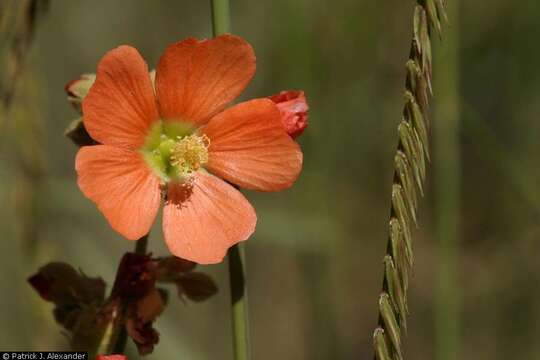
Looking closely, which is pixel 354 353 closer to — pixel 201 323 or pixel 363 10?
pixel 201 323

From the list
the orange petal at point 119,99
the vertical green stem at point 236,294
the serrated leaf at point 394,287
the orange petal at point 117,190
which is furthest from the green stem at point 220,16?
the serrated leaf at point 394,287

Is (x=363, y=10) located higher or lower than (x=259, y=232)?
higher

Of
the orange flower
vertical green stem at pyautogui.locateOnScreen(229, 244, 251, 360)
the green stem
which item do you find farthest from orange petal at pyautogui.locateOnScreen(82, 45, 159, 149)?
vertical green stem at pyautogui.locateOnScreen(229, 244, 251, 360)

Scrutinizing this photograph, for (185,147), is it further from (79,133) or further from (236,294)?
(236,294)

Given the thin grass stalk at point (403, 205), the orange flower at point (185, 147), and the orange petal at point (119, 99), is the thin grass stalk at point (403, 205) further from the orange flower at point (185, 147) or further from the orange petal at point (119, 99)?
the orange petal at point (119, 99)

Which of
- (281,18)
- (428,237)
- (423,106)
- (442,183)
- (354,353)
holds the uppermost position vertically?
(281,18)

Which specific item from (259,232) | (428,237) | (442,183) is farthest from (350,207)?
(442,183)

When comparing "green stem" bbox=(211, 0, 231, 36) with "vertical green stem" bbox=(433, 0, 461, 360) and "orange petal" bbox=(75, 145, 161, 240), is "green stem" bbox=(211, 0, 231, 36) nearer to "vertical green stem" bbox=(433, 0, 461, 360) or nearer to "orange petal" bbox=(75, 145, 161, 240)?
"orange petal" bbox=(75, 145, 161, 240)
